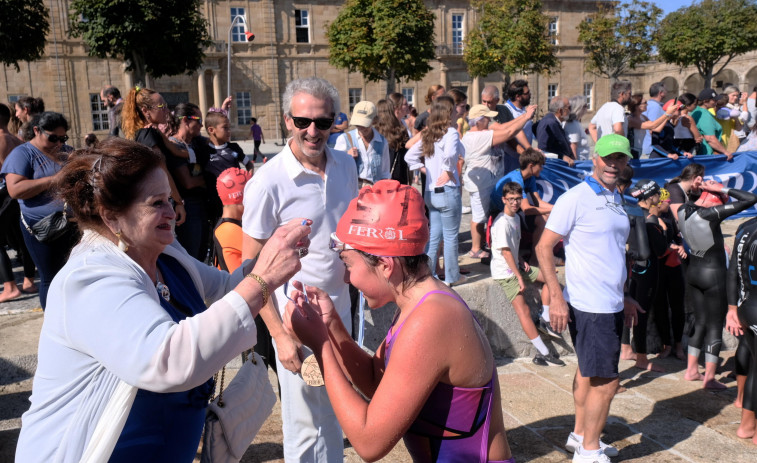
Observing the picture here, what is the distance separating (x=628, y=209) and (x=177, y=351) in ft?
13.6

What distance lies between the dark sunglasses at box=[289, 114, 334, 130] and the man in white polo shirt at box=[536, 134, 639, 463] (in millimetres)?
1808

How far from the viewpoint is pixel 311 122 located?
3.25 m

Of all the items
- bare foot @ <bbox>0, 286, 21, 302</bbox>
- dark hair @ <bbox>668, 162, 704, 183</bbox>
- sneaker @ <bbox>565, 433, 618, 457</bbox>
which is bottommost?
sneaker @ <bbox>565, 433, 618, 457</bbox>

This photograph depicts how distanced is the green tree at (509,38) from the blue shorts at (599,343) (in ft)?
112

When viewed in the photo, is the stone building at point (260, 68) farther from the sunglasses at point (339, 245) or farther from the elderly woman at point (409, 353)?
the elderly woman at point (409, 353)

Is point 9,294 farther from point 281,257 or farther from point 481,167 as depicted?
point 281,257

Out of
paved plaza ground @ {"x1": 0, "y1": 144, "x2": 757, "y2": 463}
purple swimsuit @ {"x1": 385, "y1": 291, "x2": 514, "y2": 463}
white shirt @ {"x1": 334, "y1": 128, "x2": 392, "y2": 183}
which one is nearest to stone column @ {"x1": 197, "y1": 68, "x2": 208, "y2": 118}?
white shirt @ {"x1": 334, "y1": 128, "x2": 392, "y2": 183}

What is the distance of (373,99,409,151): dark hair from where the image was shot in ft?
25.3

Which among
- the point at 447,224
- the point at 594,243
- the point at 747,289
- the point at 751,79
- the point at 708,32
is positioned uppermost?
the point at 708,32

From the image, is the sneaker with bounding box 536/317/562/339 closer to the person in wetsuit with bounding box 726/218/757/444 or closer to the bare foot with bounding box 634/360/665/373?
the bare foot with bounding box 634/360/665/373

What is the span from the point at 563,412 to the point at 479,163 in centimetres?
334

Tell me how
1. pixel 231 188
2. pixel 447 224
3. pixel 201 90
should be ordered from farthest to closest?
1. pixel 201 90
2. pixel 447 224
3. pixel 231 188

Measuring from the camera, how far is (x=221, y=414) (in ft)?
7.12

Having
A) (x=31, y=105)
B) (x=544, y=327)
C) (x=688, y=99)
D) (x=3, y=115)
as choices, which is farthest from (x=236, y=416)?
(x=688, y=99)
